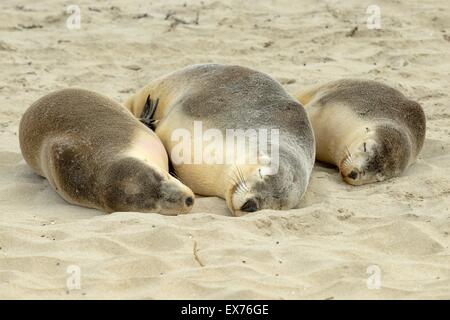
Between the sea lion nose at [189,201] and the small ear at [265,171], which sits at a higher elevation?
the small ear at [265,171]

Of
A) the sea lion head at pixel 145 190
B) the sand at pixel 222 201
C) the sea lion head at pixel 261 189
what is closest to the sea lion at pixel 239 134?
the sea lion head at pixel 261 189

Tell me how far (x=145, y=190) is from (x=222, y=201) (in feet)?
1.73

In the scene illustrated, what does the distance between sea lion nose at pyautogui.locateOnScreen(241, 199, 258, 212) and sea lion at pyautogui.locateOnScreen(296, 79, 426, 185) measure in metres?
1.02

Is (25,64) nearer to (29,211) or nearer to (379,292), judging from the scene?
(29,211)

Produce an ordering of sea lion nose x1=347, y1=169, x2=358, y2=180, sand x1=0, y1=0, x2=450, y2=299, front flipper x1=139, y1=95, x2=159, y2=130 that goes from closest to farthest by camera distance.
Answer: sand x1=0, y1=0, x2=450, y2=299 < sea lion nose x1=347, y1=169, x2=358, y2=180 < front flipper x1=139, y1=95, x2=159, y2=130

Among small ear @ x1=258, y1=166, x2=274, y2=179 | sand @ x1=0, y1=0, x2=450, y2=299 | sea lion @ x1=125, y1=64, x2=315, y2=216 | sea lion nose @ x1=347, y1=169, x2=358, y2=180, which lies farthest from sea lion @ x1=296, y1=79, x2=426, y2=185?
small ear @ x1=258, y1=166, x2=274, y2=179

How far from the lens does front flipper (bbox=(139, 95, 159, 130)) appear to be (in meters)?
6.73

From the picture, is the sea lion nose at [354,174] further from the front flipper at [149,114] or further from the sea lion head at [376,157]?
the front flipper at [149,114]

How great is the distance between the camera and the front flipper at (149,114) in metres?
6.73

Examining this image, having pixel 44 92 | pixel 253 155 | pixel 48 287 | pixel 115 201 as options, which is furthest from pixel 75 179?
pixel 44 92

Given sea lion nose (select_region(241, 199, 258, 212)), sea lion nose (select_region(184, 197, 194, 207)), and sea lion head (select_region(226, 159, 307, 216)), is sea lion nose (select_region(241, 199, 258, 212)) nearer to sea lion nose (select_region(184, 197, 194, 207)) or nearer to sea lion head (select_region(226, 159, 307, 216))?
sea lion head (select_region(226, 159, 307, 216))

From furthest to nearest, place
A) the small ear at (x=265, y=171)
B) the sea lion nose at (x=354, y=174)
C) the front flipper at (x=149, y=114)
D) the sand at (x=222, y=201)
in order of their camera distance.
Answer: the front flipper at (x=149, y=114) < the sea lion nose at (x=354, y=174) < the small ear at (x=265, y=171) < the sand at (x=222, y=201)

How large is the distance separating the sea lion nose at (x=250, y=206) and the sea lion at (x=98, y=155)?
292 millimetres

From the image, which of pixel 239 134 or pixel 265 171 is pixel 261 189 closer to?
pixel 265 171
